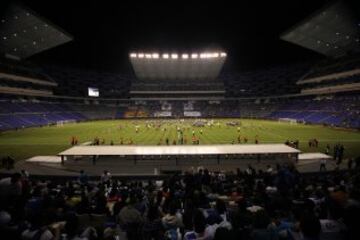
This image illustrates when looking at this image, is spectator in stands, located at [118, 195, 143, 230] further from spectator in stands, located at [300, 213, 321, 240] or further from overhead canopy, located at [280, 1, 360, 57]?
overhead canopy, located at [280, 1, 360, 57]

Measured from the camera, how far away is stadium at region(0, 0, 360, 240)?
8.58m

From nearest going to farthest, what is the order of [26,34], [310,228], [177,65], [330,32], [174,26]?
[310,228], [174,26], [26,34], [330,32], [177,65]

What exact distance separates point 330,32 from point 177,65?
191 ft

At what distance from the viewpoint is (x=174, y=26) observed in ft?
221

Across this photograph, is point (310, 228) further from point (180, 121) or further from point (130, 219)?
point (180, 121)

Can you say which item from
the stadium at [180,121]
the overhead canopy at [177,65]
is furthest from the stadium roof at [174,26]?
the overhead canopy at [177,65]

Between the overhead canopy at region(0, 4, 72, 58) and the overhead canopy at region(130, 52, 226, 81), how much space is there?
31565 mm

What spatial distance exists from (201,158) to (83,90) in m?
88.8

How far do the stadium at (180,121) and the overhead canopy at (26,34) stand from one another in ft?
1.41

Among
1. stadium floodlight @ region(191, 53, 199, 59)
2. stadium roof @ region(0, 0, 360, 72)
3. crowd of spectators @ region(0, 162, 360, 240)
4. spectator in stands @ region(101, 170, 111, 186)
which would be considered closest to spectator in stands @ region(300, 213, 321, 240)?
crowd of spectators @ region(0, 162, 360, 240)

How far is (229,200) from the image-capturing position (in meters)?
11.7

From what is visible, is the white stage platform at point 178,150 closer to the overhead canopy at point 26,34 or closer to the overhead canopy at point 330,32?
the overhead canopy at point 26,34

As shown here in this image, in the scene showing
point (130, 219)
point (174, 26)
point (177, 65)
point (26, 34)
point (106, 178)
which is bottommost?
point (106, 178)

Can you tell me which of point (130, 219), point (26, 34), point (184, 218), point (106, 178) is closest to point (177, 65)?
point (26, 34)
